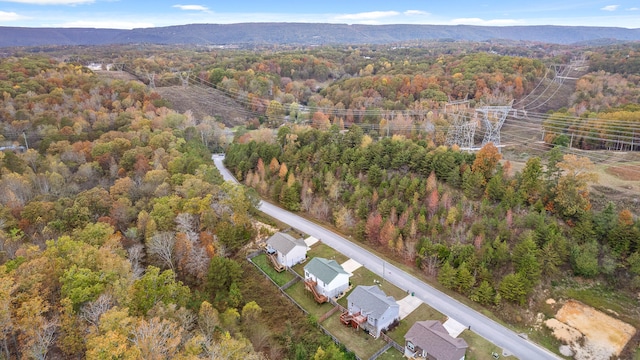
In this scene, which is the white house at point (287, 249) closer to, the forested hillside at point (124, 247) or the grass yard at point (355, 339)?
the forested hillside at point (124, 247)

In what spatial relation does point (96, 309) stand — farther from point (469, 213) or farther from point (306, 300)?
point (469, 213)

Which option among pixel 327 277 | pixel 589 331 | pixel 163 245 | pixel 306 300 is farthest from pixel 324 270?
pixel 589 331

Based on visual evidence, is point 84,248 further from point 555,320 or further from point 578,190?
point 578,190

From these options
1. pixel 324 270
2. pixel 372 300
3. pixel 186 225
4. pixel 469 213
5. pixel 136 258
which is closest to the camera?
pixel 372 300

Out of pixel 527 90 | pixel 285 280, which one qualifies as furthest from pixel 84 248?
pixel 527 90

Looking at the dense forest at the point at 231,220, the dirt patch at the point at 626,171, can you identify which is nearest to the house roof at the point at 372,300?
the dense forest at the point at 231,220
